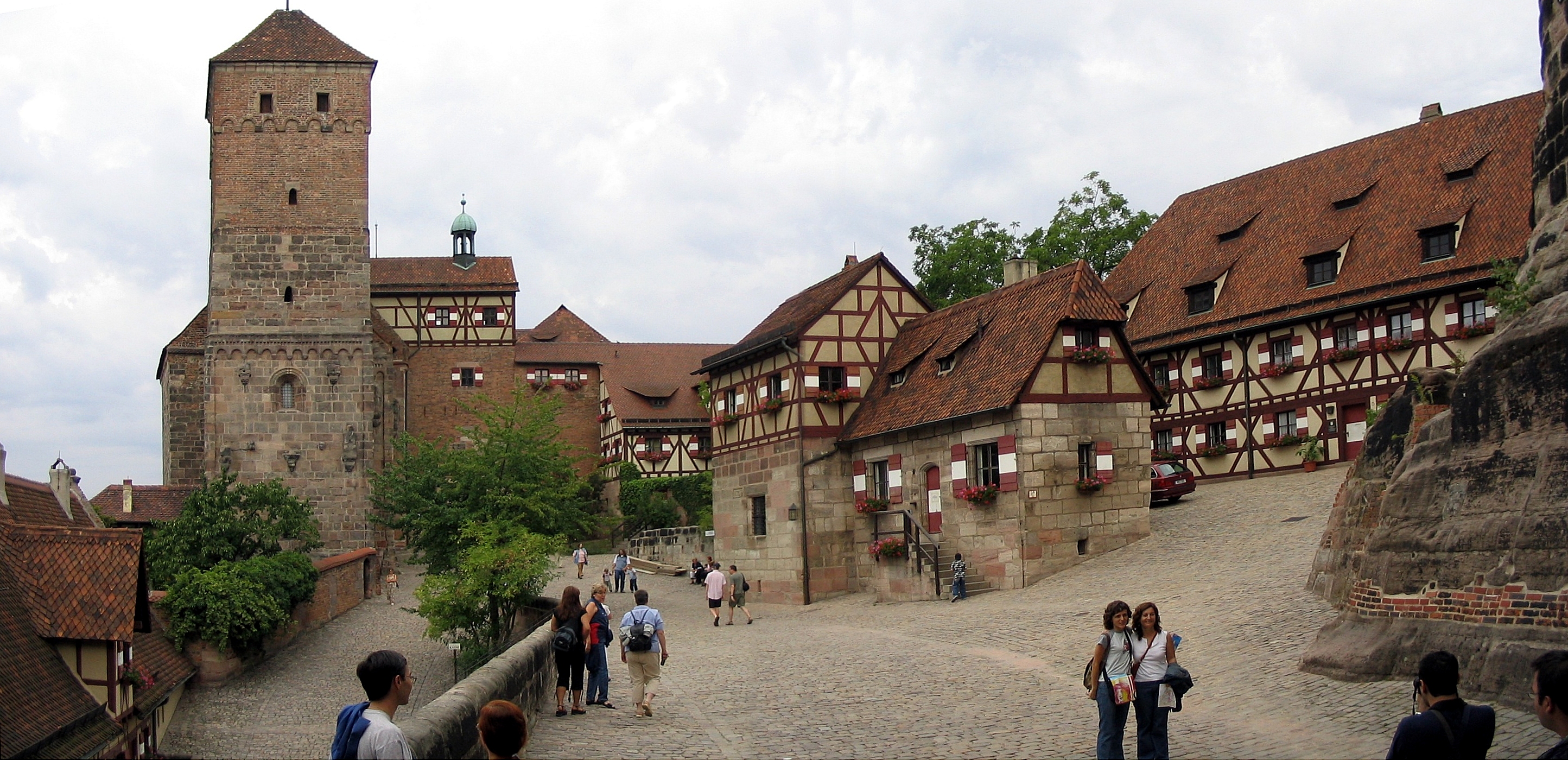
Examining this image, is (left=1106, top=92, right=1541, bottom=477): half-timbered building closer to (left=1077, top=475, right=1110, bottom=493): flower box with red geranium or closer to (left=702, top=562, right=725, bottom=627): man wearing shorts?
(left=1077, top=475, right=1110, bottom=493): flower box with red geranium

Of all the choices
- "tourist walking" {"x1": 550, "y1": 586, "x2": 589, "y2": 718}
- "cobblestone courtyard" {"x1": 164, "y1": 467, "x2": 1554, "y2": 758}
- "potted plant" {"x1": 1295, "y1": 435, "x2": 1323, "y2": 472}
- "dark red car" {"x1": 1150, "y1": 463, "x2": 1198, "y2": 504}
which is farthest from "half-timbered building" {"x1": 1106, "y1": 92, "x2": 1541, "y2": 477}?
"tourist walking" {"x1": 550, "y1": 586, "x2": 589, "y2": 718}

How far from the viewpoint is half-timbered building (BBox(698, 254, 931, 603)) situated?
109 feet

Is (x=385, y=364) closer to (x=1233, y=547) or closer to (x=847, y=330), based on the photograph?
(x=847, y=330)

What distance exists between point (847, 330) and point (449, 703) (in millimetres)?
25356

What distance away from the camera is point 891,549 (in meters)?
29.2

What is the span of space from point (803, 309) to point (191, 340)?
30.3 meters

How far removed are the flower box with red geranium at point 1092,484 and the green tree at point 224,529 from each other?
1965 centimetres

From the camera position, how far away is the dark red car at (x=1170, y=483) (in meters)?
31.7

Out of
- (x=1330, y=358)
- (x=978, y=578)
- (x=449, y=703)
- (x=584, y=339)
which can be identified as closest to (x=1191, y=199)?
(x=1330, y=358)

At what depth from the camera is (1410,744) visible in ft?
22.4

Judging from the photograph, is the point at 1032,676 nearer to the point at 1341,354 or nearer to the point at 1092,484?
the point at 1092,484

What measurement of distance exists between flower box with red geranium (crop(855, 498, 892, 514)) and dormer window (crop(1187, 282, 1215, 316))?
10357 millimetres

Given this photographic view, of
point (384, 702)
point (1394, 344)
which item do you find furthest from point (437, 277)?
point (384, 702)

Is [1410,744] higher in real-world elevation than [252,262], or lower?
lower
